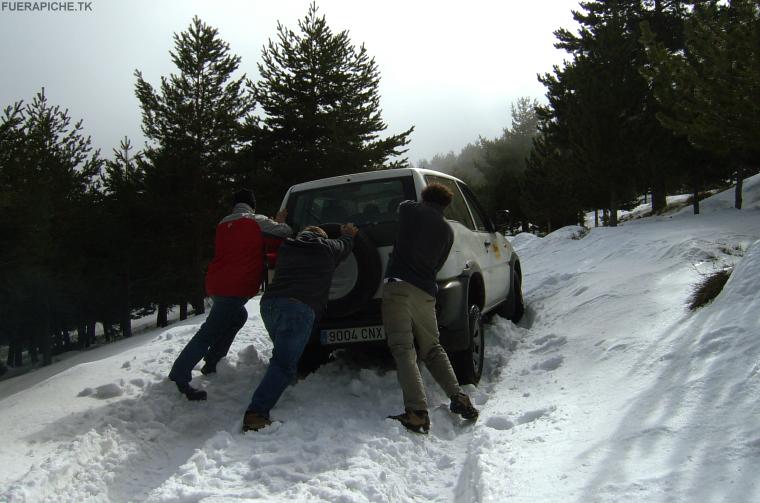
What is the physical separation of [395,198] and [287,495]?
2.92 meters

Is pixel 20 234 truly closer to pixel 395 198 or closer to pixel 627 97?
pixel 395 198

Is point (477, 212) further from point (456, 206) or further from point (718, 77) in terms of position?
point (718, 77)

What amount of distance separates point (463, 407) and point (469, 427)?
0.17 m

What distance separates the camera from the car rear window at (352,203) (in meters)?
4.98

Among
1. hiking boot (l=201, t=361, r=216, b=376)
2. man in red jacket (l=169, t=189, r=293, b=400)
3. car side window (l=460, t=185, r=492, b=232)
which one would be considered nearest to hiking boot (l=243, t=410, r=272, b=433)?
man in red jacket (l=169, t=189, r=293, b=400)

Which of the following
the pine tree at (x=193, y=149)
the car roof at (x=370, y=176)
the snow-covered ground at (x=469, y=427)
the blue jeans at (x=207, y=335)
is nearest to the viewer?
the snow-covered ground at (x=469, y=427)

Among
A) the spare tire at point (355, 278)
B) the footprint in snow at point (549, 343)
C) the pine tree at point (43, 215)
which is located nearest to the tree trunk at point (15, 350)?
the pine tree at point (43, 215)

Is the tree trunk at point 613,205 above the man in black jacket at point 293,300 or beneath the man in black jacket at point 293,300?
above

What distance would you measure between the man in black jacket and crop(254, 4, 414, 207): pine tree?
14.9m

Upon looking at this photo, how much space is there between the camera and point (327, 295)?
14.1ft

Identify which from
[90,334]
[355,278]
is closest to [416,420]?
[355,278]

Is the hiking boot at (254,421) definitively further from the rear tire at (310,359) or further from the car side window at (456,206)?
the car side window at (456,206)

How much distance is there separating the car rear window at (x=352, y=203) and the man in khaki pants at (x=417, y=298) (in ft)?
2.27

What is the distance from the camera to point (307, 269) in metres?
4.17
